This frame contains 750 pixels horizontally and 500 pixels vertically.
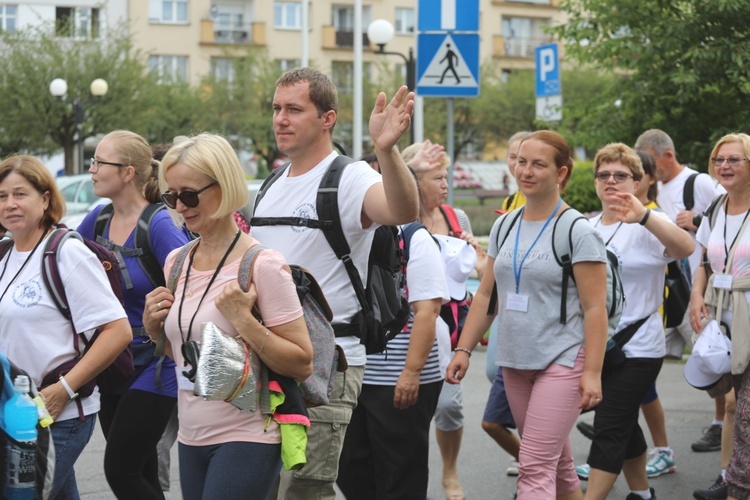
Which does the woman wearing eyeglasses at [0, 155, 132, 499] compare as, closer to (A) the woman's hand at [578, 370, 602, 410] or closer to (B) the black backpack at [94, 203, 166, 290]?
(B) the black backpack at [94, 203, 166, 290]

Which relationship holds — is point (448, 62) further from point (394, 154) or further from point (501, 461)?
point (394, 154)

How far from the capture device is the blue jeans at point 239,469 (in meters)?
3.63

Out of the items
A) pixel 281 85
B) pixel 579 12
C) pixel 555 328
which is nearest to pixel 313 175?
pixel 281 85

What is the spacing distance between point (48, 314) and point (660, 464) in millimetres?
4457

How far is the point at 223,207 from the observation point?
3768 mm

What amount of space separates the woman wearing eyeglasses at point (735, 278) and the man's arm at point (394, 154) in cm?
265

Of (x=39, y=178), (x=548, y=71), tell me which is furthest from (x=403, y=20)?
(x=39, y=178)

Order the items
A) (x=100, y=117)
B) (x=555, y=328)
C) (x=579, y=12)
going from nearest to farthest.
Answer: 1. (x=555, y=328)
2. (x=579, y=12)
3. (x=100, y=117)

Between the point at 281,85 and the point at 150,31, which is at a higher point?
the point at 150,31

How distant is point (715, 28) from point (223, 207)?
954 centimetres

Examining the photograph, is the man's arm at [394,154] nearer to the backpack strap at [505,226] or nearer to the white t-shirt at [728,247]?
the backpack strap at [505,226]

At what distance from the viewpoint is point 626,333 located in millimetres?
6062

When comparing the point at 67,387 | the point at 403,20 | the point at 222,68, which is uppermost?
the point at 403,20

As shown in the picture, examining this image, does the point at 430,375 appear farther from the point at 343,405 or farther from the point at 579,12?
the point at 579,12
